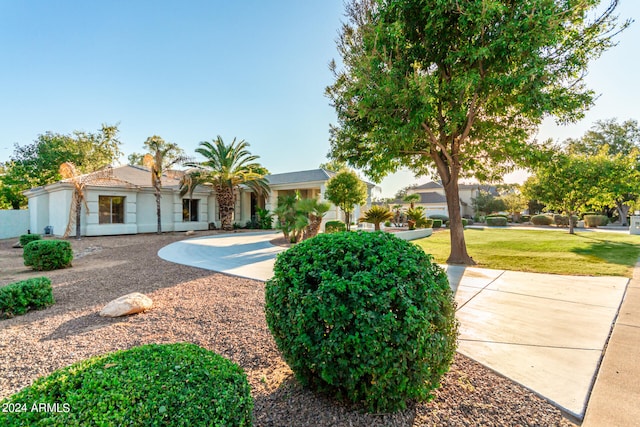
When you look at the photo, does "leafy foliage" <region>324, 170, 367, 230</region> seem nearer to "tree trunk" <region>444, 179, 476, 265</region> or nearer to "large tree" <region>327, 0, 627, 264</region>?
"large tree" <region>327, 0, 627, 264</region>

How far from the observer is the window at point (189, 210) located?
20.3m

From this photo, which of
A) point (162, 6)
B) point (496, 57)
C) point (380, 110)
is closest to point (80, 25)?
point (162, 6)

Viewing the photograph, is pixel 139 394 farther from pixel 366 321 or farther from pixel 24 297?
pixel 24 297

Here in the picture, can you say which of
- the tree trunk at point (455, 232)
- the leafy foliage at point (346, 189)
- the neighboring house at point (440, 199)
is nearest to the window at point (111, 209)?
the leafy foliage at point (346, 189)

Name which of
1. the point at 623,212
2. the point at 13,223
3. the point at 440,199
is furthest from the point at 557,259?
the point at 440,199

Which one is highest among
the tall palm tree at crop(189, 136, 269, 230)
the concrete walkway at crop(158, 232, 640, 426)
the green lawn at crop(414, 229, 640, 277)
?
the tall palm tree at crop(189, 136, 269, 230)

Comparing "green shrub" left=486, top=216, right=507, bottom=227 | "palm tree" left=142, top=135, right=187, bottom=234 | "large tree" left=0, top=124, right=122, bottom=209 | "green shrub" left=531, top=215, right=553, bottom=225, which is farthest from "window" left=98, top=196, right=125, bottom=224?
"green shrub" left=531, top=215, right=553, bottom=225

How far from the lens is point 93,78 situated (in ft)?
50.1

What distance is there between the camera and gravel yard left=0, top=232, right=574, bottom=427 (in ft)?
7.13

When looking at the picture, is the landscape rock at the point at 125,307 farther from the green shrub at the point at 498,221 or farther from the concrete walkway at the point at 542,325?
the green shrub at the point at 498,221

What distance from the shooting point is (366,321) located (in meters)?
1.94

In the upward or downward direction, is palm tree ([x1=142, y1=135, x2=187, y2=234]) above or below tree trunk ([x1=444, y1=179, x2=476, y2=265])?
above

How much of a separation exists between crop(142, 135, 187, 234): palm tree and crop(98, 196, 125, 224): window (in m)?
2.01

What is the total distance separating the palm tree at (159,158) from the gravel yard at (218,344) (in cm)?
1060
